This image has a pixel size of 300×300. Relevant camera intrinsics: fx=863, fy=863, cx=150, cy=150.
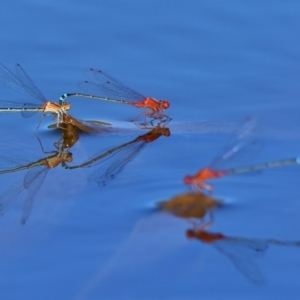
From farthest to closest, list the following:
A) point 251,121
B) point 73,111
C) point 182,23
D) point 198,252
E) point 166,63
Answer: point 182,23 → point 166,63 → point 73,111 → point 251,121 → point 198,252

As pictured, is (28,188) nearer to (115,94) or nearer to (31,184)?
(31,184)

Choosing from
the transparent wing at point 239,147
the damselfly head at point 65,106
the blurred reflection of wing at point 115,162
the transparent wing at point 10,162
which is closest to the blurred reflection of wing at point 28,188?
the transparent wing at point 10,162

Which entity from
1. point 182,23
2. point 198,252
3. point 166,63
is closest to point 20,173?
point 198,252

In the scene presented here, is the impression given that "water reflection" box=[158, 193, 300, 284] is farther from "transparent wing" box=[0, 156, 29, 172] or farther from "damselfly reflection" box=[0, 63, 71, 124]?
"damselfly reflection" box=[0, 63, 71, 124]

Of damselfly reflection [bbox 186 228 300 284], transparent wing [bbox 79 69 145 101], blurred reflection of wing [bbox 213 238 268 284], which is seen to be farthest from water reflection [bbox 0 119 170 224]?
blurred reflection of wing [bbox 213 238 268 284]

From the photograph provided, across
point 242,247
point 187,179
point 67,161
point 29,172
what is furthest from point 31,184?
point 242,247

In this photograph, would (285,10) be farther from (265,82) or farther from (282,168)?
(282,168)

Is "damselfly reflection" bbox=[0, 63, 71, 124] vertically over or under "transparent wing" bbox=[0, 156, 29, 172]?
over
